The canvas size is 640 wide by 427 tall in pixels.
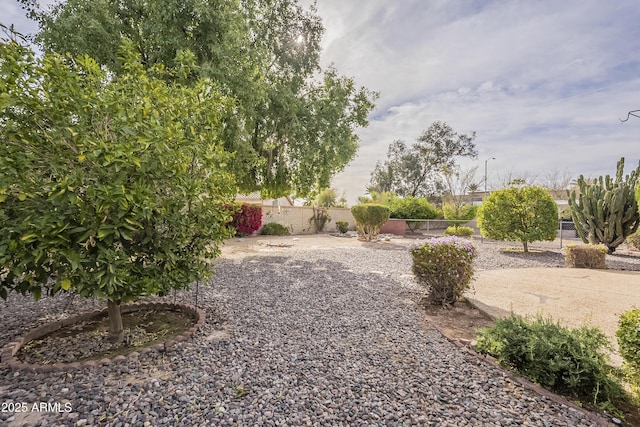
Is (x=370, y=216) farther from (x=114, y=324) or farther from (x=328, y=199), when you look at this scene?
(x=114, y=324)

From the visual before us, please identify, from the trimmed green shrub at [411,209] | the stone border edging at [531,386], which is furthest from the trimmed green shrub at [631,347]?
the trimmed green shrub at [411,209]

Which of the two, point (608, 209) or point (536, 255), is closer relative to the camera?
point (608, 209)

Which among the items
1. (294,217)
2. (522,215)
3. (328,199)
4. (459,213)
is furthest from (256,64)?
(459,213)

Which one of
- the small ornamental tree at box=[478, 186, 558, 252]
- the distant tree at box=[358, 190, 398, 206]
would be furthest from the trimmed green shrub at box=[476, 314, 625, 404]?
the distant tree at box=[358, 190, 398, 206]

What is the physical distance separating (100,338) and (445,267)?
14.1ft

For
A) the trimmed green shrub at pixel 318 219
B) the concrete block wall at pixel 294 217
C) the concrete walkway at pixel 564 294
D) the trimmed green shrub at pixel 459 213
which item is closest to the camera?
the concrete walkway at pixel 564 294

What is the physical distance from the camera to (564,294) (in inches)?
204

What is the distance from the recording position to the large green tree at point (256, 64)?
6.91 metres

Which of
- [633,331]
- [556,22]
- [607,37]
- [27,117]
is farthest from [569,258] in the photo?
[27,117]

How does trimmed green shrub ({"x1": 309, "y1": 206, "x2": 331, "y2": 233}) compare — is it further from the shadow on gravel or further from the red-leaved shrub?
the shadow on gravel

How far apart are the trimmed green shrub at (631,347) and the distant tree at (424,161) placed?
999 inches

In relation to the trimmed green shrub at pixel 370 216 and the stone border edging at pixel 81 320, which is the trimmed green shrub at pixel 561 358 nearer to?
the stone border edging at pixel 81 320

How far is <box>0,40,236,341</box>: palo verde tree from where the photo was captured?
2135mm

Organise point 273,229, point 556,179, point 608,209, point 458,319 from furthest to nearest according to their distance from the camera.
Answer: point 556,179 → point 273,229 → point 608,209 → point 458,319
